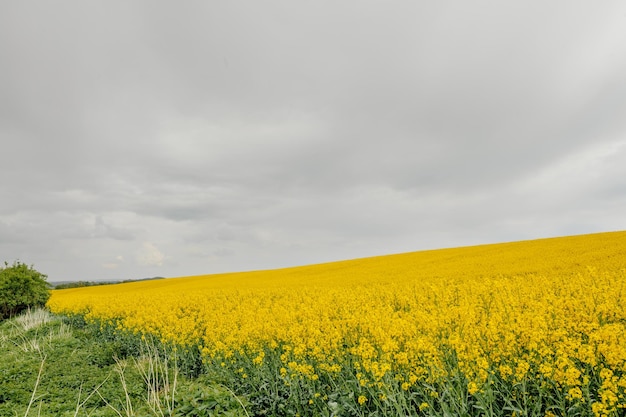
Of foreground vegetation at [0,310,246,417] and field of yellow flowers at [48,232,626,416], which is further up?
field of yellow flowers at [48,232,626,416]

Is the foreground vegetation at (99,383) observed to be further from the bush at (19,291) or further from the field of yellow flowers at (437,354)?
the bush at (19,291)

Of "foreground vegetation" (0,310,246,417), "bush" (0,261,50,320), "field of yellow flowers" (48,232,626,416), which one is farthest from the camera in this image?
"bush" (0,261,50,320)

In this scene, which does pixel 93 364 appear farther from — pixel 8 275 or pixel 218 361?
pixel 8 275

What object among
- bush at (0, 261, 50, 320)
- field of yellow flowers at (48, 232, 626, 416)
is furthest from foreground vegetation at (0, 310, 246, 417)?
bush at (0, 261, 50, 320)

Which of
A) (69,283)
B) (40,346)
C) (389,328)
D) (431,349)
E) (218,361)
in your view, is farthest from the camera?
(69,283)

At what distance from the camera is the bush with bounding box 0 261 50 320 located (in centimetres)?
2602

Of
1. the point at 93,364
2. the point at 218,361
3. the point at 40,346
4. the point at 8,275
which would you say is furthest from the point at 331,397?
the point at 8,275

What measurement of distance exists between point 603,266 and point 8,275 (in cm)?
3342

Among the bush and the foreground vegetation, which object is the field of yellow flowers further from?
the bush

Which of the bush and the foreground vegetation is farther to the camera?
the bush

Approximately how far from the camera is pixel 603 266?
1617 cm

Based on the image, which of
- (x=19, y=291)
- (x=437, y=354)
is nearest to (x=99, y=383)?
(x=437, y=354)

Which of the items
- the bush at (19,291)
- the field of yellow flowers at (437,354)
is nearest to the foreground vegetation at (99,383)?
the field of yellow flowers at (437,354)

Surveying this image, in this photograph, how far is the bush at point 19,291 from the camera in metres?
26.0
